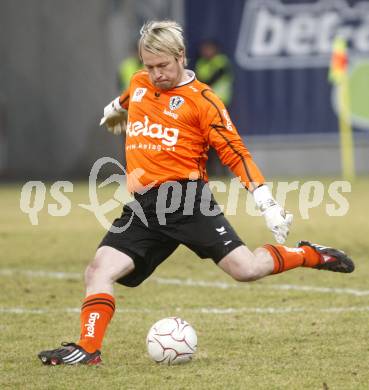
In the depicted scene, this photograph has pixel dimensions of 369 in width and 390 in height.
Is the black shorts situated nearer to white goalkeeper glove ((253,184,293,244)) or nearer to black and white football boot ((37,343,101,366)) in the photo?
white goalkeeper glove ((253,184,293,244))

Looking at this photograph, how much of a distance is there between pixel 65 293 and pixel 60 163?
13.7m

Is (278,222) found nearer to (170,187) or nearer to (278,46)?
(170,187)

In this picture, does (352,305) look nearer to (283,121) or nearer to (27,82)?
(283,121)

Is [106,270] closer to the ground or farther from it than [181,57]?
closer to the ground

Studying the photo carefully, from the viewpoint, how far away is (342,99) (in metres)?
21.4

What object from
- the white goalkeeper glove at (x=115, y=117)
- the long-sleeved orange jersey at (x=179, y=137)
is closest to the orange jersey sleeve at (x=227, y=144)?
the long-sleeved orange jersey at (x=179, y=137)

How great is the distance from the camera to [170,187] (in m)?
6.66

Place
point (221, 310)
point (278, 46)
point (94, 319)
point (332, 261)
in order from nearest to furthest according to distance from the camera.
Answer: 1. point (94, 319)
2. point (332, 261)
3. point (221, 310)
4. point (278, 46)

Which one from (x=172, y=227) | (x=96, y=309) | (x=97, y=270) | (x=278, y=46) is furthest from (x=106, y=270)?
(x=278, y=46)

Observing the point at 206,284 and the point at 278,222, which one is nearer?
the point at 278,222

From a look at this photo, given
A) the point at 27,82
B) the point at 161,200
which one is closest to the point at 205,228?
the point at 161,200

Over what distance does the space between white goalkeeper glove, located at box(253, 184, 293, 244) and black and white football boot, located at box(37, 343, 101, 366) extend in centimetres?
124

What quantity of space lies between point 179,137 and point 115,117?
97cm

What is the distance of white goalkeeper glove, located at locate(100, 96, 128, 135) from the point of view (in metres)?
7.39
